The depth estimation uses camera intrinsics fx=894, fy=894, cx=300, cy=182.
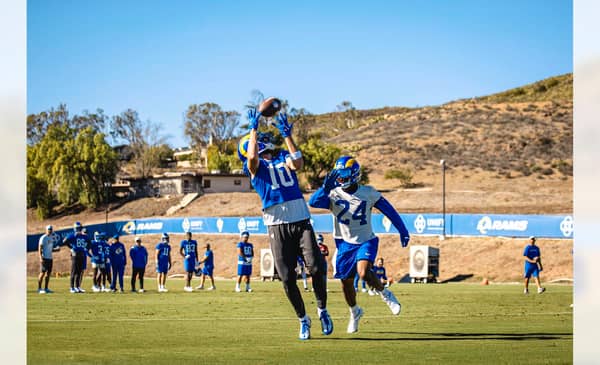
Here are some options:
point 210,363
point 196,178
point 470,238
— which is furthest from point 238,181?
point 210,363

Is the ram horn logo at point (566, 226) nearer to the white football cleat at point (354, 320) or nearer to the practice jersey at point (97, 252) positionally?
the practice jersey at point (97, 252)

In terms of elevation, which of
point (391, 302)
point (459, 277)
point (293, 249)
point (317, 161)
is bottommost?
point (459, 277)

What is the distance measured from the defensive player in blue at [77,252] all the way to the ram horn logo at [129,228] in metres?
34.0

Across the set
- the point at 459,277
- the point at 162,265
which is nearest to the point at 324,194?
the point at 162,265

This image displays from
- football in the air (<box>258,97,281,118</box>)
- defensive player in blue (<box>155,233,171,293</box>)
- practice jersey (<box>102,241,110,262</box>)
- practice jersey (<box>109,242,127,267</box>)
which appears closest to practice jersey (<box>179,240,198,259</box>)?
defensive player in blue (<box>155,233,171,293</box>)

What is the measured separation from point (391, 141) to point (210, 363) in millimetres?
94433

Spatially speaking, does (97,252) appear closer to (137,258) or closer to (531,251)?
(137,258)

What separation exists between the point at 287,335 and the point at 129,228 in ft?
175

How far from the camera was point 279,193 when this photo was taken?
1159 centimetres

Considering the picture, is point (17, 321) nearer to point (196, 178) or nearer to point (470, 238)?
point (470, 238)

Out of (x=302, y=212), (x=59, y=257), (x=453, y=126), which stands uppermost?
(x=453, y=126)

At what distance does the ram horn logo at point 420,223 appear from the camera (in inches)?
1905

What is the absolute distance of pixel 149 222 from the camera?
62.9 m

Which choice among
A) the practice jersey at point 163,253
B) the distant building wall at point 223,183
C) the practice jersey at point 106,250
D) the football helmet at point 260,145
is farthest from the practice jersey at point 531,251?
the distant building wall at point 223,183
